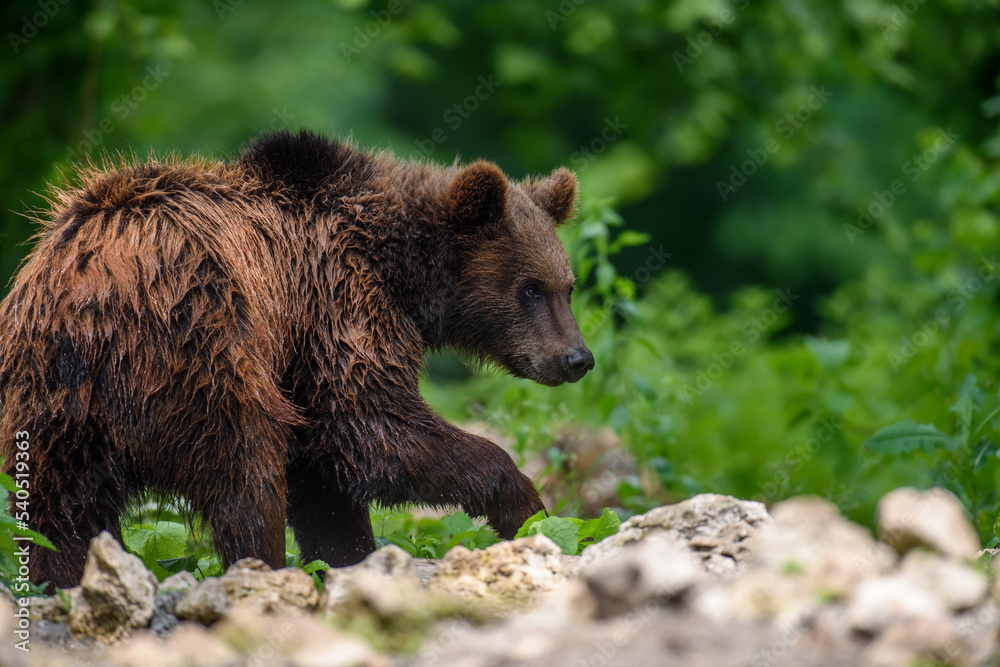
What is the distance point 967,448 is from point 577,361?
1.80 m

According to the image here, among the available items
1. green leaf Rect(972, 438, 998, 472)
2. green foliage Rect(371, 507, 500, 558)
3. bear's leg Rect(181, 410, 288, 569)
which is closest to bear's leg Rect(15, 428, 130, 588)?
bear's leg Rect(181, 410, 288, 569)

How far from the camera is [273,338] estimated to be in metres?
4.11

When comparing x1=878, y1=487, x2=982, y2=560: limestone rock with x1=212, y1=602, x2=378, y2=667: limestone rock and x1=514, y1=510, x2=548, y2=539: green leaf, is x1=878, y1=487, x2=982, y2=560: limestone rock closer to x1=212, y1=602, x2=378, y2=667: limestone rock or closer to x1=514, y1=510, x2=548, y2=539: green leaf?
x1=212, y1=602, x2=378, y2=667: limestone rock

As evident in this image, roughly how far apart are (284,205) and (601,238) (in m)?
2.15

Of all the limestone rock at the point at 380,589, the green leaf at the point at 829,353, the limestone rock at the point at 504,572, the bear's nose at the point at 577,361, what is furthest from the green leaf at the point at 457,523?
the green leaf at the point at 829,353

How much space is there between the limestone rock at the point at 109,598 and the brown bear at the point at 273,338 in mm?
664

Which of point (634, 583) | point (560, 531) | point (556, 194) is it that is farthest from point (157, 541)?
point (556, 194)

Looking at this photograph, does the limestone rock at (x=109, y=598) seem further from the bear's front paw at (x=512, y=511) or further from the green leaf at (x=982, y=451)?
the green leaf at (x=982, y=451)

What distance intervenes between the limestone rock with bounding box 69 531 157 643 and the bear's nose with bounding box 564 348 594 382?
2.40 metres

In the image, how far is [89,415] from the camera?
3.73 meters

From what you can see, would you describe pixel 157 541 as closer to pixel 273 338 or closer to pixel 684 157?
pixel 273 338

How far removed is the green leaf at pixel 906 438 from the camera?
4.47m

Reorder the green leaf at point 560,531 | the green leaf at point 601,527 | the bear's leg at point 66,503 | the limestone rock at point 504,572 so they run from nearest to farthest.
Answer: the limestone rock at point 504,572 → the bear's leg at point 66,503 → the green leaf at point 560,531 → the green leaf at point 601,527

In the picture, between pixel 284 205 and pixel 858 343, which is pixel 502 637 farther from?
pixel 858 343
